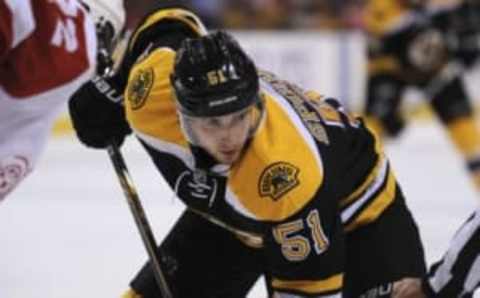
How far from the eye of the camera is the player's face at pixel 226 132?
7.38 feet

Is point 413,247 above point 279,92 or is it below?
below

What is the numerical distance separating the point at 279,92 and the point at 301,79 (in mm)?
5215

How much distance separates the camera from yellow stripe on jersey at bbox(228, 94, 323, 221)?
2.28 m

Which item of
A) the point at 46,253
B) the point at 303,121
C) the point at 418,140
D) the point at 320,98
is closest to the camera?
the point at 303,121

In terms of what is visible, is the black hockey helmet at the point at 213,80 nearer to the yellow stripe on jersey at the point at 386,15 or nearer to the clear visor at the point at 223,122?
the clear visor at the point at 223,122

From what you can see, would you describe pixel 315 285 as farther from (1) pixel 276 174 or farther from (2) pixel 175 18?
(2) pixel 175 18

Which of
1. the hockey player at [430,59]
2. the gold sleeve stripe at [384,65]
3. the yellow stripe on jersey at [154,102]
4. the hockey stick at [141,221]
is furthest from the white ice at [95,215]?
the yellow stripe on jersey at [154,102]

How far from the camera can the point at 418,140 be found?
278 inches

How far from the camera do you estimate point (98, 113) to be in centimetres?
276

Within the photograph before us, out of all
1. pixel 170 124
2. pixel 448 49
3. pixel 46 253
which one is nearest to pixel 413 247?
pixel 170 124

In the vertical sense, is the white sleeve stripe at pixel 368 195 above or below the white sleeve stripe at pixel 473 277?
below

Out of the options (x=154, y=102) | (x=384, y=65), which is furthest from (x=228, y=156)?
(x=384, y=65)

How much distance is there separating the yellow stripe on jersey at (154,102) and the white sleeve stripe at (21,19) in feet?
1.49

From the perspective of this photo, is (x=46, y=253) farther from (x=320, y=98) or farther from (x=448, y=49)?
(x=448, y=49)
